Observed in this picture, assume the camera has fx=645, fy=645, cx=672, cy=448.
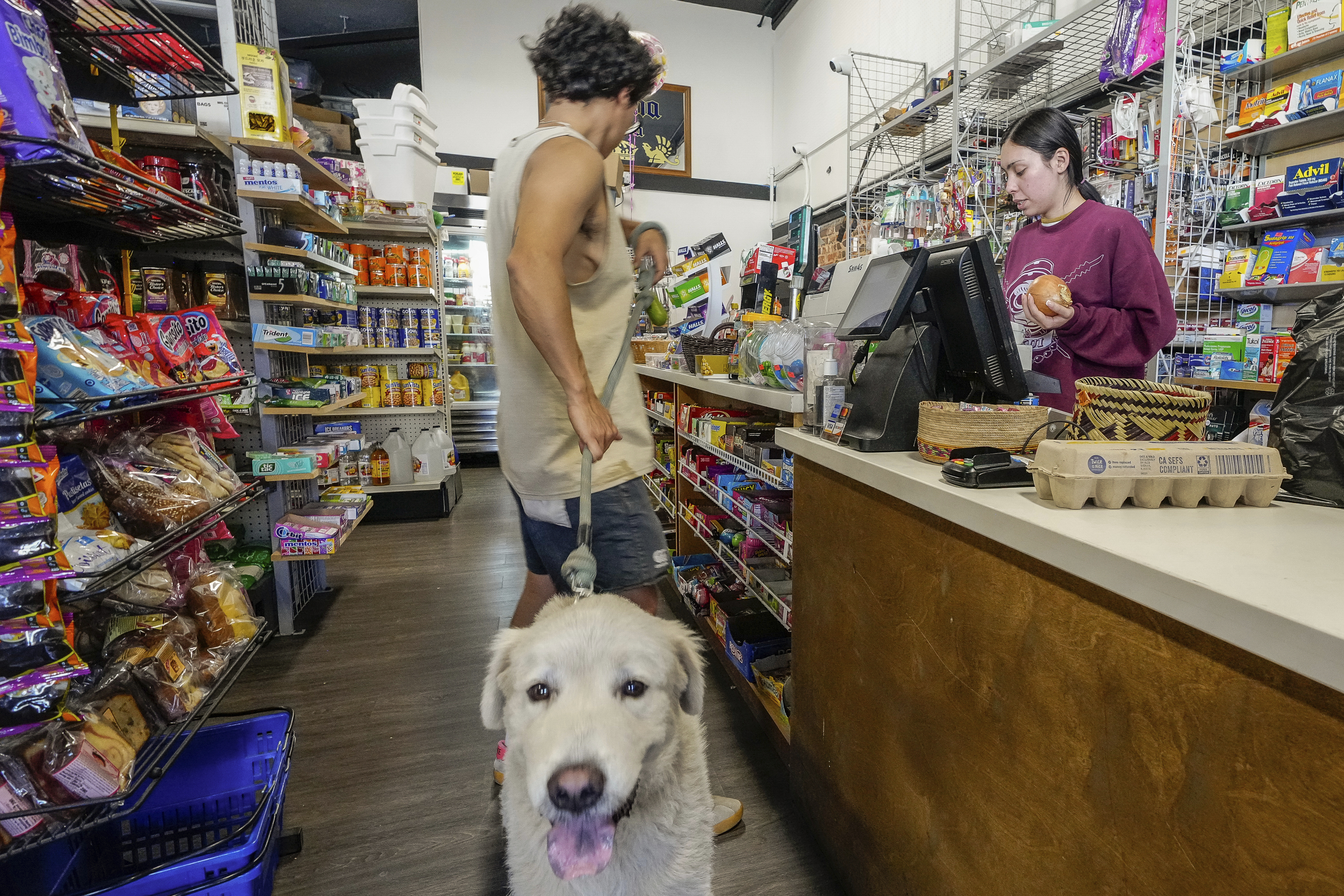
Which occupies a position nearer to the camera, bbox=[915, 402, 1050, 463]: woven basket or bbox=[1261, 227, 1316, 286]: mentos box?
bbox=[915, 402, 1050, 463]: woven basket

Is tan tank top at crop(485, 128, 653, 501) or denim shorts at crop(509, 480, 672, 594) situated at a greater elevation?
tan tank top at crop(485, 128, 653, 501)

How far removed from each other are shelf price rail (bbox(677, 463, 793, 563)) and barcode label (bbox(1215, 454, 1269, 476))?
97 centimetres

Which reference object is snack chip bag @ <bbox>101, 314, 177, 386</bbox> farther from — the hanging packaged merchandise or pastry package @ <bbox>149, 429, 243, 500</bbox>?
the hanging packaged merchandise

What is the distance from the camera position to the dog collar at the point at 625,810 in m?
0.92

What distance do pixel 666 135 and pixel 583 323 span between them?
23.2ft

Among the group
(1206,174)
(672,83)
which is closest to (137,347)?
(1206,174)

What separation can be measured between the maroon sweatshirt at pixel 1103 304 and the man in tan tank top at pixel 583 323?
127cm

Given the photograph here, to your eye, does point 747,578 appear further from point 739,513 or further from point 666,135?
point 666,135

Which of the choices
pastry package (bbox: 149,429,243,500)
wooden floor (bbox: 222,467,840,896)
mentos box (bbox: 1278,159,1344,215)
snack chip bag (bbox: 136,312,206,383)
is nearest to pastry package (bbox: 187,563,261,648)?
pastry package (bbox: 149,429,243,500)

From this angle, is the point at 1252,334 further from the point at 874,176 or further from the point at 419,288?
the point at 419,288

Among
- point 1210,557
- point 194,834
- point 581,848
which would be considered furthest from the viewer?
point 194,834

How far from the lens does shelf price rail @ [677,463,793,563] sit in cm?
194

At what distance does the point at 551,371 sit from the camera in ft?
4.80

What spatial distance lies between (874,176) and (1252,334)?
12.1ft
